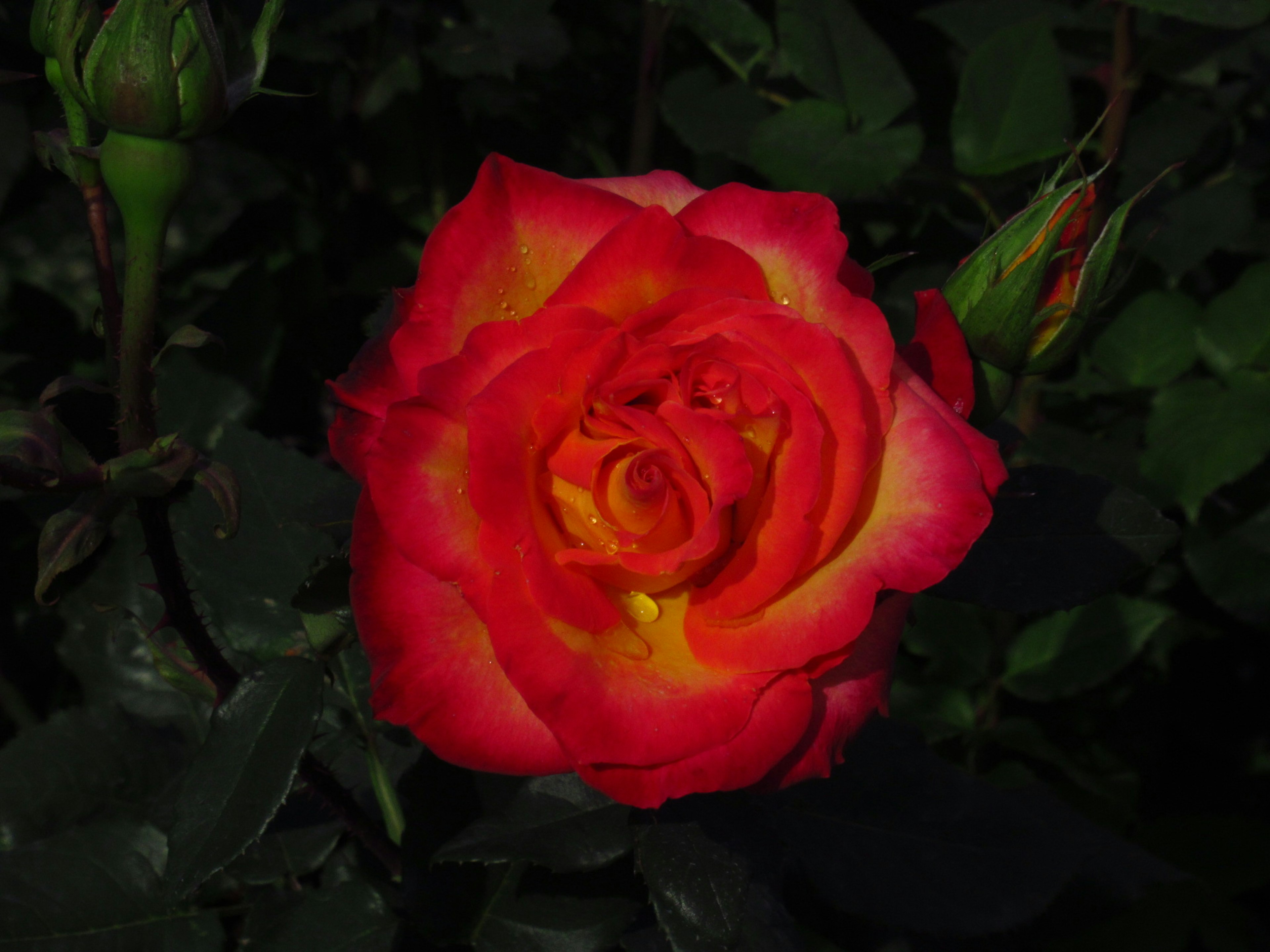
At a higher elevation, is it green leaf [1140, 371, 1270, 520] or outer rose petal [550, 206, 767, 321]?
outer rose petal [550, 206, 767, 321]

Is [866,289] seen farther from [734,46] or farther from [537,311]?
[734,46]

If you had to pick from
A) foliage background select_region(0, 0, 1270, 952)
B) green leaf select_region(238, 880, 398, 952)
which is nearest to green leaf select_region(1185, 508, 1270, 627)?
foliage background select_region(0, 0, 1270, 952)

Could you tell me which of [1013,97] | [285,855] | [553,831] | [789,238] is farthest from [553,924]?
[1013,97]

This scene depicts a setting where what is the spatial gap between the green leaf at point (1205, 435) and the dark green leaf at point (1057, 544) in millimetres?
529

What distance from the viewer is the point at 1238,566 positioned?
1320 millimetres

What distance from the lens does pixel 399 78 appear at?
1358mm

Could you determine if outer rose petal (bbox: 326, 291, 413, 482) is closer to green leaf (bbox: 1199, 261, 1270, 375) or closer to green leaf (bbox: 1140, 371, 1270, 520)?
green leaf (bbox: 1140, 371, 1270, 520)

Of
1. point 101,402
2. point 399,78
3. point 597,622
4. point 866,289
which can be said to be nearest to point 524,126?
point 399,78

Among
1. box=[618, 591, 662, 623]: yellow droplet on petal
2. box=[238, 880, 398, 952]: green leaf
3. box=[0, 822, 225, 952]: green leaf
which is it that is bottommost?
box=[0, 822, 225, 952]: green leaf

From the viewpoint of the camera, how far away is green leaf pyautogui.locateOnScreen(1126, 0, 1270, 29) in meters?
1.08

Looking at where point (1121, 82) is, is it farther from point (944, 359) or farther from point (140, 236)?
point (140, 236)

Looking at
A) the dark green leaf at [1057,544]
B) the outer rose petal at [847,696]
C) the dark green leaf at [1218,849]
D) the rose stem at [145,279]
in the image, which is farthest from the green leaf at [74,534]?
the dark green leaf at [1218,849]

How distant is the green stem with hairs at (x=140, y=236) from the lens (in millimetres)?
551

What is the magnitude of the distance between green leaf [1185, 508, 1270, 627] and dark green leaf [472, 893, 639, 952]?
91cm
